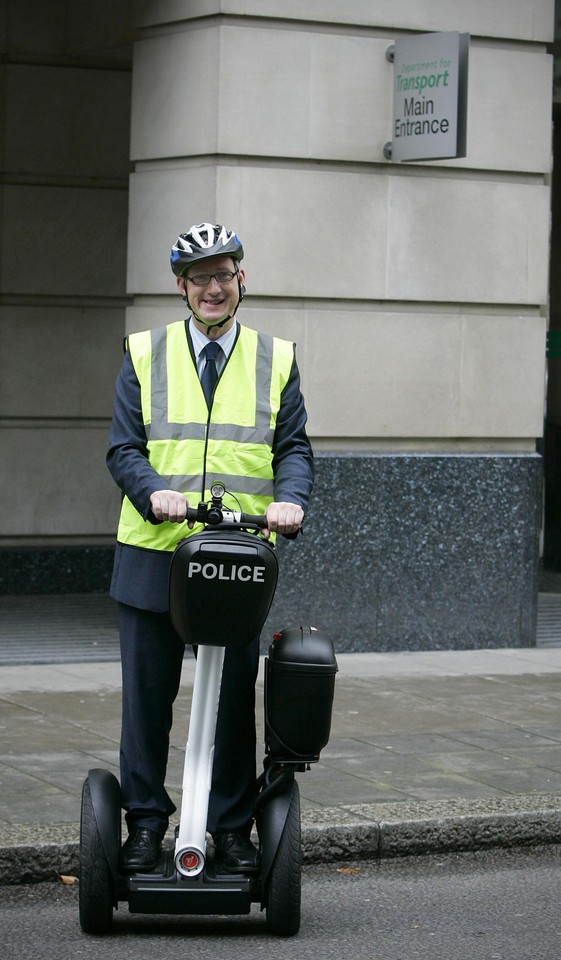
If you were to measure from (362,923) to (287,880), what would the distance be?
0.47m

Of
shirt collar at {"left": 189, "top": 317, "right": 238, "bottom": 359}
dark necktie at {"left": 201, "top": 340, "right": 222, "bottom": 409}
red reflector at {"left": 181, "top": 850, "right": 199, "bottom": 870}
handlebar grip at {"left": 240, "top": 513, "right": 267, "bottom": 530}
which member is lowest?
red reflector at {"left": 181, "top": 850, "right": 199, "bottom": 870}

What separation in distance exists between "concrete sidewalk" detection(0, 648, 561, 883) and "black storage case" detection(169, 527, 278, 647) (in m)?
1.22

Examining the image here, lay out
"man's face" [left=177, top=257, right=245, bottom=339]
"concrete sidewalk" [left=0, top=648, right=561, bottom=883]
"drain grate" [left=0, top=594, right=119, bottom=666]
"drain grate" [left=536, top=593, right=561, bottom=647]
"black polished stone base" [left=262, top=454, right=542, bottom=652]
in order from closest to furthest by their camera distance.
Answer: "man's face" [left=177, top=257, right=245, bottom=339] < "concrete sidewalk" [left=0, top=648, right=561, bottom=883] < "drain grate" [left=0, top=594, right=119, bottom=666] < "black polished stone base" [left=262, top=454, right=542, bottom=652] < "drain grate" [left=536, top=593, right=561, bottom=647]

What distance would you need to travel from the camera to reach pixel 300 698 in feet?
14.9

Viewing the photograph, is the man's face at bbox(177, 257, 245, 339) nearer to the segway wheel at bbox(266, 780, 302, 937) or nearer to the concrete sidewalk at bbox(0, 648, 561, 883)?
the segway wheel at bbox(266, 780, 302, 937)

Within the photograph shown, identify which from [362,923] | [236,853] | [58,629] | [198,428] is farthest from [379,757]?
[58,629]

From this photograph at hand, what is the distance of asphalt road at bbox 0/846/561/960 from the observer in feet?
15.2

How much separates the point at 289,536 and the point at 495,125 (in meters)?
5.45

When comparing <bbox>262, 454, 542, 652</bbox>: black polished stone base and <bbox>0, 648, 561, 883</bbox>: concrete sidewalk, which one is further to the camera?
<bbox>262, 454, 542, 652</bbox>: black polished stone base

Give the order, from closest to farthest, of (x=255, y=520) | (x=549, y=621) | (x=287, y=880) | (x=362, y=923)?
(x=255, y=520) < (x=287, y=880) < (x=362, y=923) < (x=549, y=621)

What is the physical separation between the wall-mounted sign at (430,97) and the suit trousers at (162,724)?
15.0 ft

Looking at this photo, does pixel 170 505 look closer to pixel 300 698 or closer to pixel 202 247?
pixel 300 698

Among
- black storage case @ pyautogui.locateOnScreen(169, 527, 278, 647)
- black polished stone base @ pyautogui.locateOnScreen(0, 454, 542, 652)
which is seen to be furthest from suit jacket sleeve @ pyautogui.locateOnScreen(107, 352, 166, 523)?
black polished stone base @ pyautogui.locateOnScreen(0, 454, 542, 652)

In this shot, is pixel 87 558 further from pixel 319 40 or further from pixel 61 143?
pixel 319 40
